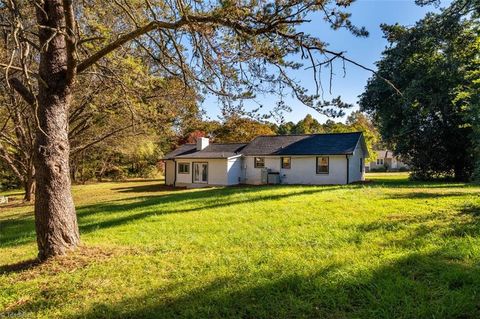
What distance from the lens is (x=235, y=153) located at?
24.8m

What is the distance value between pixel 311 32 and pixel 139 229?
5.70 metres

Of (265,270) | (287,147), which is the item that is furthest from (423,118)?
(265,270)

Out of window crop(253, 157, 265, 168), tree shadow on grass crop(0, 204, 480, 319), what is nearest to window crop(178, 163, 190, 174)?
window crop(253, 157, 265, 168)

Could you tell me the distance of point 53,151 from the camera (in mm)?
5395

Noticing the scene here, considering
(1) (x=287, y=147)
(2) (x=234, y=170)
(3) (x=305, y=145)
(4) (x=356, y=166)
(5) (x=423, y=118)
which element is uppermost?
(5) (x=423, y=118)

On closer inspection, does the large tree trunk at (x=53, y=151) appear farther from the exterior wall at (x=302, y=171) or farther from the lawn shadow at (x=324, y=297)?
the exterior wall at (x=302, y=171)

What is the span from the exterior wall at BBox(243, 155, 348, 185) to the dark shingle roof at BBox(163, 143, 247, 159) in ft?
4.30

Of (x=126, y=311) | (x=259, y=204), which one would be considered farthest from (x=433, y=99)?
(x=126, y=311)

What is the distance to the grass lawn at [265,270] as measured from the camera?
3.53m

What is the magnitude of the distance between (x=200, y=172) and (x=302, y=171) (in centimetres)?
746

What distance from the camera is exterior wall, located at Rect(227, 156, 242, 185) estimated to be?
24.2 meters

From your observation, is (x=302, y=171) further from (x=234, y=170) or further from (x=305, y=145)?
(x=234, y=170)

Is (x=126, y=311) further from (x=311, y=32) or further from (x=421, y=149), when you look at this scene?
(x=421, y=149)

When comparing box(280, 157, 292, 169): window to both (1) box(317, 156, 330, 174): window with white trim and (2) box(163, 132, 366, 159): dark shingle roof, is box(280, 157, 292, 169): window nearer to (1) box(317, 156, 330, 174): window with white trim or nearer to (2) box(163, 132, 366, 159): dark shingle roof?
(2) box(163, 132, 366, 159): dark shingle roof
